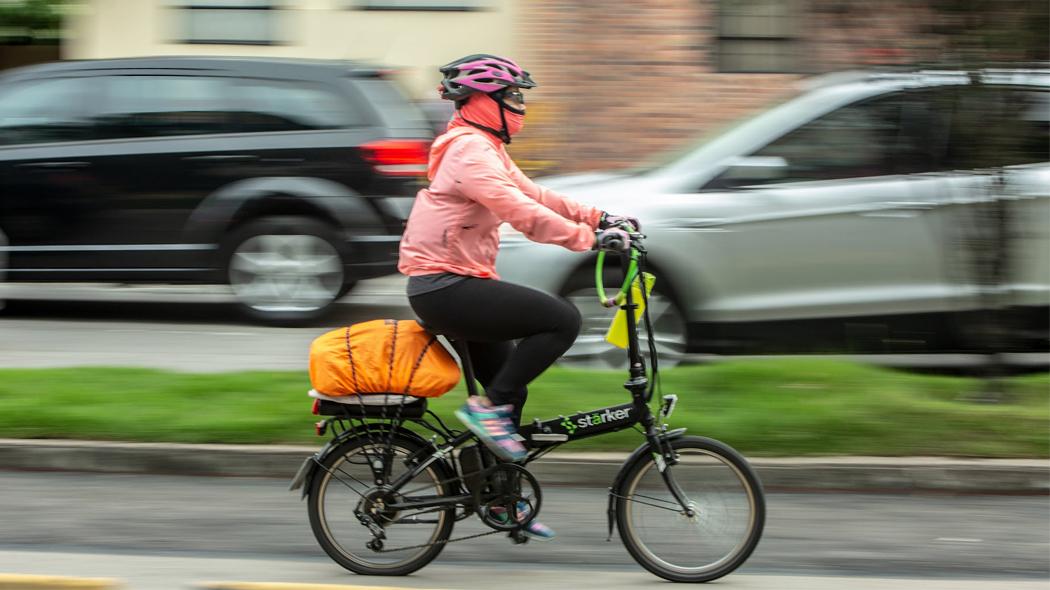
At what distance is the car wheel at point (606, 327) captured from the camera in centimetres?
760

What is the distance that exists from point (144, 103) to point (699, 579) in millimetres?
6448

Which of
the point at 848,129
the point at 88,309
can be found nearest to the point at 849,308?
the point at 848,129

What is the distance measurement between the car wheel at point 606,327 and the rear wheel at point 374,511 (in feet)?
9.11

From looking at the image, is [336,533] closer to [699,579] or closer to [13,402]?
[699,579]

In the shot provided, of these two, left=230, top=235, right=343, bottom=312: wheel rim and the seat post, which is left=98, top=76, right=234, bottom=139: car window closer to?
left=230, top=235, right=343, bottom=312: wheel rim

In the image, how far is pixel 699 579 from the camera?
4.74 metres

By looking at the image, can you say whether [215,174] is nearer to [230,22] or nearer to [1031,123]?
[1031,123]

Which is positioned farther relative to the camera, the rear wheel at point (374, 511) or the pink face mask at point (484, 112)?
the rear wheel at point (374, 511)

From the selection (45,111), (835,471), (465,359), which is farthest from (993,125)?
(45,111)

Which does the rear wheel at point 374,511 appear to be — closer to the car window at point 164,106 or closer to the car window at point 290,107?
the car window at point 290,107

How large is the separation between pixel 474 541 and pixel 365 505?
22.6 inches

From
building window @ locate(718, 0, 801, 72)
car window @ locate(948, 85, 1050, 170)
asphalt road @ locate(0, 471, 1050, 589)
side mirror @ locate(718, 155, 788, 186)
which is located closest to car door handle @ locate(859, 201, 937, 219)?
side mirror @ locate(718, 155, 788, 186)

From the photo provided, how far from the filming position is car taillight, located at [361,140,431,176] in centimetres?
932

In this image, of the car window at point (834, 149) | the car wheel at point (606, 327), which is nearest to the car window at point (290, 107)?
the car wheel at point (606, 327)
